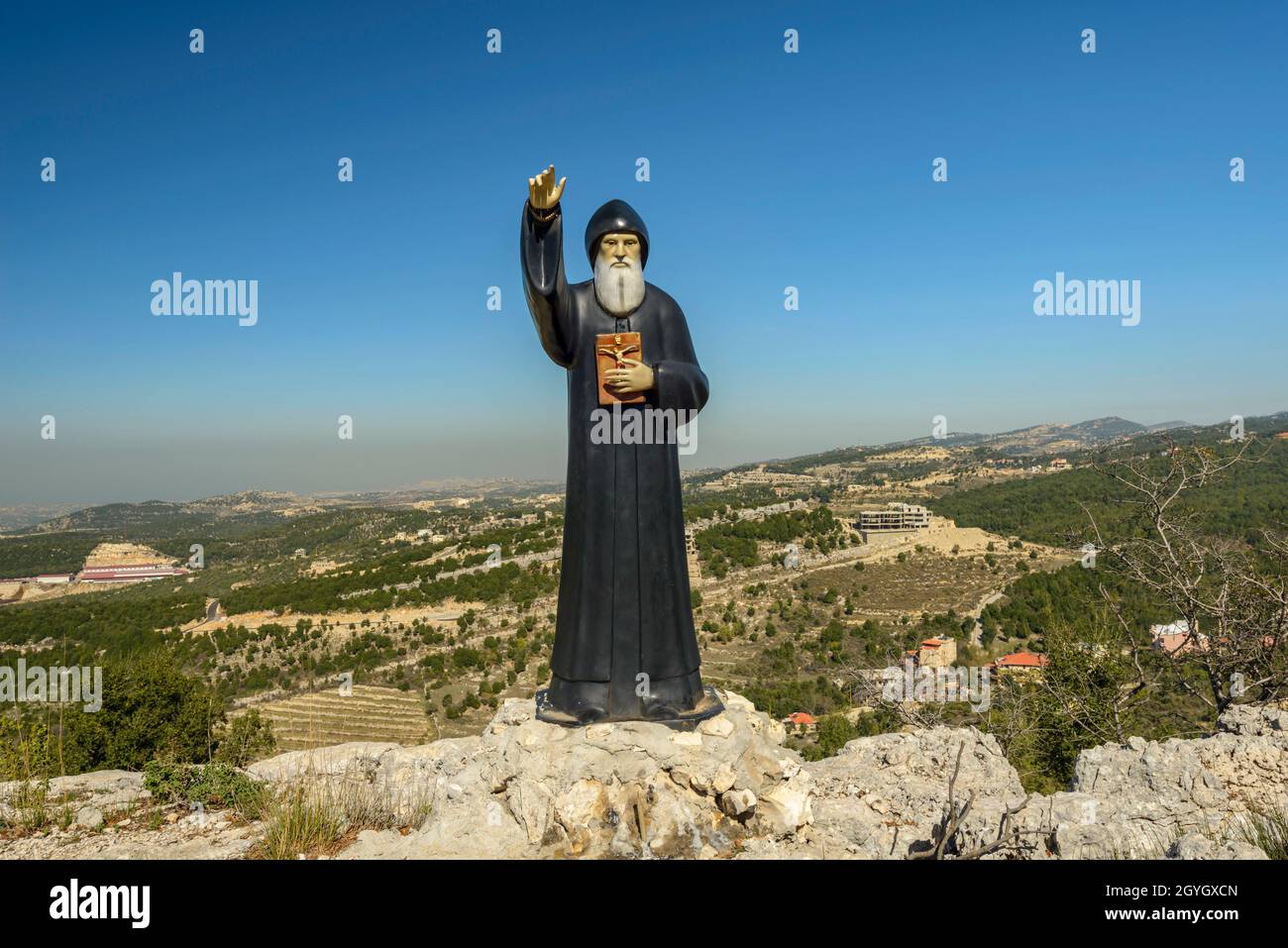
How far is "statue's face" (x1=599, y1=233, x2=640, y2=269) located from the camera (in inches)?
227

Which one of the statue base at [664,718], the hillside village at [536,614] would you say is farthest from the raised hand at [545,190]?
the hillside village at [536,614]

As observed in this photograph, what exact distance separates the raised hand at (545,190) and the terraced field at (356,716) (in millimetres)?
18016

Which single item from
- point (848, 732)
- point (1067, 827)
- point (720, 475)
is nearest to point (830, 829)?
point (1067, 827)

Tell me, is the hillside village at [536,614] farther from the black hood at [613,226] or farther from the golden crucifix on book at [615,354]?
the black hood at [613,226]

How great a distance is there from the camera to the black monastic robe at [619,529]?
558cm

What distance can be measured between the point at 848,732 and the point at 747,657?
1856 centimetres

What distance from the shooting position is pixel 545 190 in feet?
16.3

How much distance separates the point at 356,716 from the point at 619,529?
22702mm

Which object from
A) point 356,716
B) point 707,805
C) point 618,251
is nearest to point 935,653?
point 356,716

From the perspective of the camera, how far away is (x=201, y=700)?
15.4 metres

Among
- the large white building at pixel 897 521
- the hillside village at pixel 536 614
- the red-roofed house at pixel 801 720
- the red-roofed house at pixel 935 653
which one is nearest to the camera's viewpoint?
the hillside village at pixel 536 614

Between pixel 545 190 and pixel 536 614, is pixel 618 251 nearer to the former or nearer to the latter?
pixel 545 190

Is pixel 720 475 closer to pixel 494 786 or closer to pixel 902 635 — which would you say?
pixel 902 635

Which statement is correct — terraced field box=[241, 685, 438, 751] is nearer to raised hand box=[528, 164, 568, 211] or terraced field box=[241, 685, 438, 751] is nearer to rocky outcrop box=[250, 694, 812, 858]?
rocky outcrop box=[250, 694, 812, 858]
